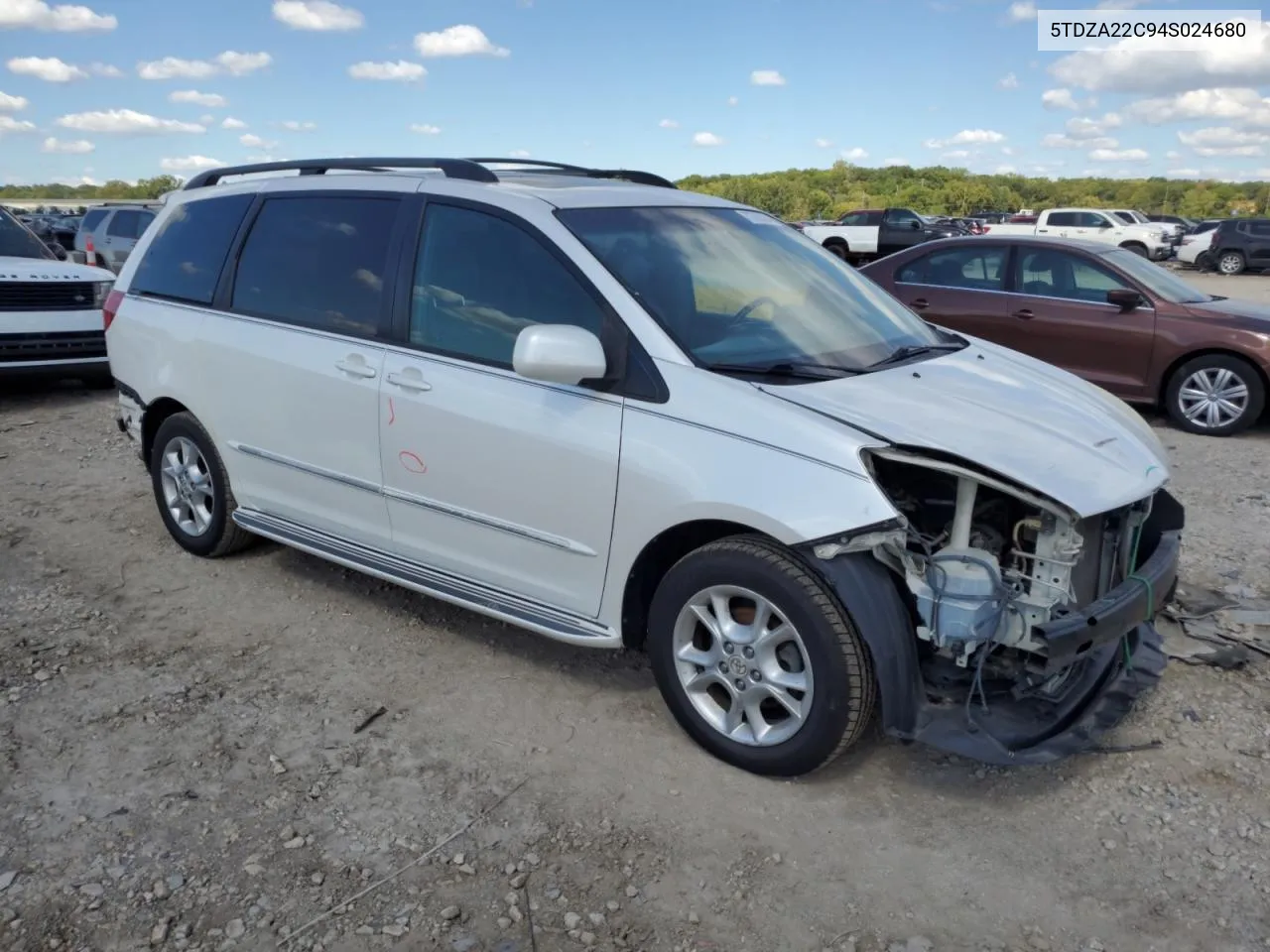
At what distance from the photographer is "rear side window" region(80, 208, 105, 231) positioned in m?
19.1

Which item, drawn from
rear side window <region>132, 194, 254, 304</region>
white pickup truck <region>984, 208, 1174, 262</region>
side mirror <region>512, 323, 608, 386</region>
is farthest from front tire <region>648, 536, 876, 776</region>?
white pickup truck <region>984, 208, 1174, 262</region>

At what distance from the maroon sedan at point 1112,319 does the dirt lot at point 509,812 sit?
Answer: 16.6ft

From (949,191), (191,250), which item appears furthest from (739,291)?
(949,191)

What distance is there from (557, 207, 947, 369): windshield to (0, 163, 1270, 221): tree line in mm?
63629

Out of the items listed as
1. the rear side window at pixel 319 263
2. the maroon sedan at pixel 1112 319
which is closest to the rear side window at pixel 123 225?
the maroon sedan at pixel 1112 319

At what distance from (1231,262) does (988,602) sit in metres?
31.3

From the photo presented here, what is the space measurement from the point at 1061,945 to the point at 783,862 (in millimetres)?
744

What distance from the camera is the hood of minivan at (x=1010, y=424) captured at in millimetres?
3102

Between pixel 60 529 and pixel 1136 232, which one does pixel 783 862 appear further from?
pixel 1136 232

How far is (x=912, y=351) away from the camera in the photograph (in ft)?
13.3

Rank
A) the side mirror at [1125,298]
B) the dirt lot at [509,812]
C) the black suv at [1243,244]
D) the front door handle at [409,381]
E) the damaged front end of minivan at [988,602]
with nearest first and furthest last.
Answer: the dirt lot at [509,812] → the damaged front end of minivan at [988,602] → the front door handle at [409,381] → the side mirror at [1125,298] → the black suv at [1243,244]

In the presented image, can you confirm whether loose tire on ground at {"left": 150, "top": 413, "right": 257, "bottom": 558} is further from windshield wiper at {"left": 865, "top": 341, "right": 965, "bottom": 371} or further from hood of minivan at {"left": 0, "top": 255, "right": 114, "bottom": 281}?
hood of minivan at {"left": 0, "top": 255, "right": 114, "bottom": 281}

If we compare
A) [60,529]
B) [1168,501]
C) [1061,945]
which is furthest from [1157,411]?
[60,529]

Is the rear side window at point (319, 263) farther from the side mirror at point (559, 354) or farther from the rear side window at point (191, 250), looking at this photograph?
the side mirror at point (559, 354)
